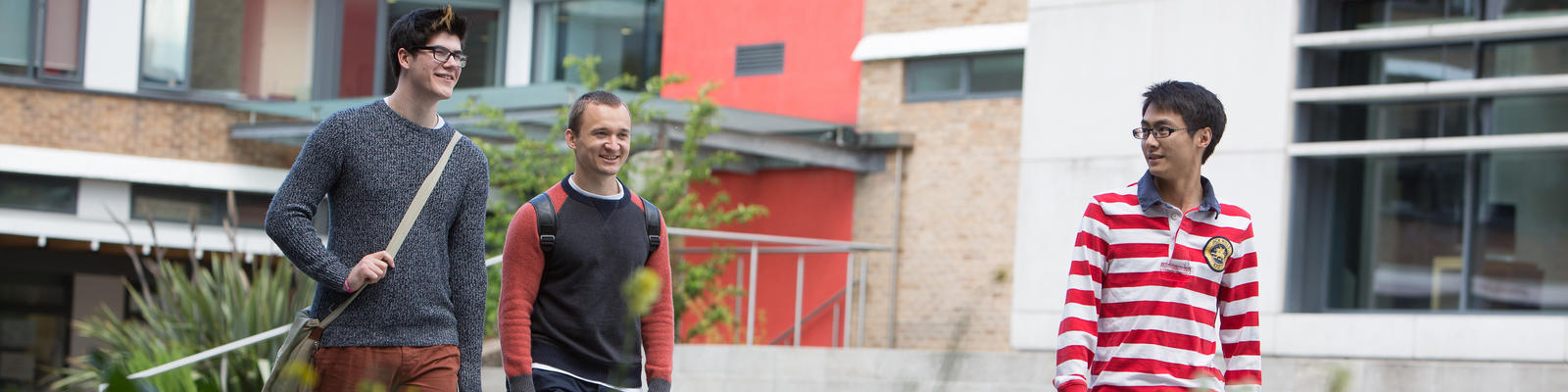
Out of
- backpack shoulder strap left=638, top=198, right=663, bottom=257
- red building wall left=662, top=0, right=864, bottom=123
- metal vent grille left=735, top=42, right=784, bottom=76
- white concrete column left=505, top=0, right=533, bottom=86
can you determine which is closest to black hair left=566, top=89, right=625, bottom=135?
backpack shoulder strap left=638, top=198, right=663, bottom=257

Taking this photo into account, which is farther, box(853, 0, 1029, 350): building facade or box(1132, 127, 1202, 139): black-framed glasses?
box(853, 0, 1029, 350): building facade

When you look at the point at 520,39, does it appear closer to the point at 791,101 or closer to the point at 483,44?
the point at 483,44

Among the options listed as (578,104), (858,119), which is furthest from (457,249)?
(858,119)

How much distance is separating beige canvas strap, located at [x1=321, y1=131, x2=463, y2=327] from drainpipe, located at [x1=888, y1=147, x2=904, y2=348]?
13.5 meters

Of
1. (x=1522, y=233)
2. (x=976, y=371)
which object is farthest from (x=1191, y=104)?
(x=1522, y=233)

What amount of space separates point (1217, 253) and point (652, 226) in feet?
4.60

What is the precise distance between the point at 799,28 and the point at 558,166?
3694 millimetres

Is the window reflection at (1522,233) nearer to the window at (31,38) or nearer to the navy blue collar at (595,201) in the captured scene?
the navy blue collar at (595,201)

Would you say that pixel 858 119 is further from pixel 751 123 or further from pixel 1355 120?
pixel 1355 120

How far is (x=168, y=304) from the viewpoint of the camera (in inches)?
400

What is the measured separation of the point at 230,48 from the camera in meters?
19.8

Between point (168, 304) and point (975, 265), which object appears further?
point (975, 265)

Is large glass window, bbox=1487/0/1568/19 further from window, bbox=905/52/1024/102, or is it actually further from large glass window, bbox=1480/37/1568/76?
window, bbox=905/52/1024/102

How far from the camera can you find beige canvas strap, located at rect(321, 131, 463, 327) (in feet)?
11.6
